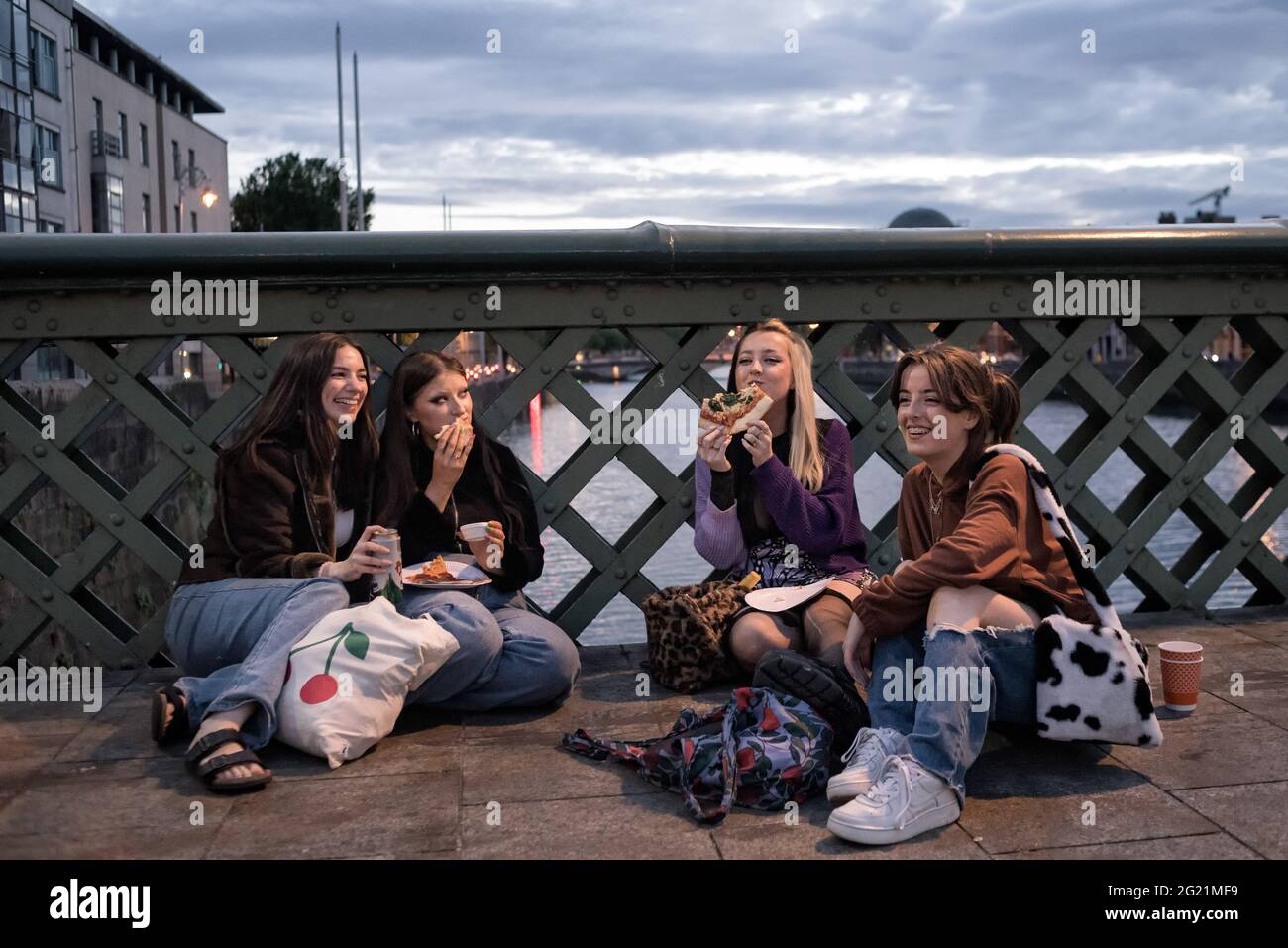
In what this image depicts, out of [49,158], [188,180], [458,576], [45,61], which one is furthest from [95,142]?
[458,576]

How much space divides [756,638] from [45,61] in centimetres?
4418

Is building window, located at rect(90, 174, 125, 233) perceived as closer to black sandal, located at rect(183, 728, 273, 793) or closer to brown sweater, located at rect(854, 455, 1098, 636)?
black sandal, located at rect(183, 728, 273, 793)

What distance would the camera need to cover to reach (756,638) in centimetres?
423

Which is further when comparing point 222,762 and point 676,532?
point 676,532

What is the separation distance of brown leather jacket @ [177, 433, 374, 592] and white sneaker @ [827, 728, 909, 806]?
1726 millimetres

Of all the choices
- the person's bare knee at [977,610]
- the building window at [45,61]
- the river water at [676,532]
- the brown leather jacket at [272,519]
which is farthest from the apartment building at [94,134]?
the person's bare knee at [977,610]

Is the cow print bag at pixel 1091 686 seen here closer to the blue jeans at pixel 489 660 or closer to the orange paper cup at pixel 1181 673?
the orange paper cup at pixel 1181 673

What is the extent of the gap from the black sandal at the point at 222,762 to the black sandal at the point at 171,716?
0.74 feet

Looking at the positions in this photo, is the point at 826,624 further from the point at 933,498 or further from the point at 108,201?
the point at 108,201

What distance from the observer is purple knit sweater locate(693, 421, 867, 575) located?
4324 mm

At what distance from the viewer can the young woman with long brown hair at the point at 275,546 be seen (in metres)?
3.81
